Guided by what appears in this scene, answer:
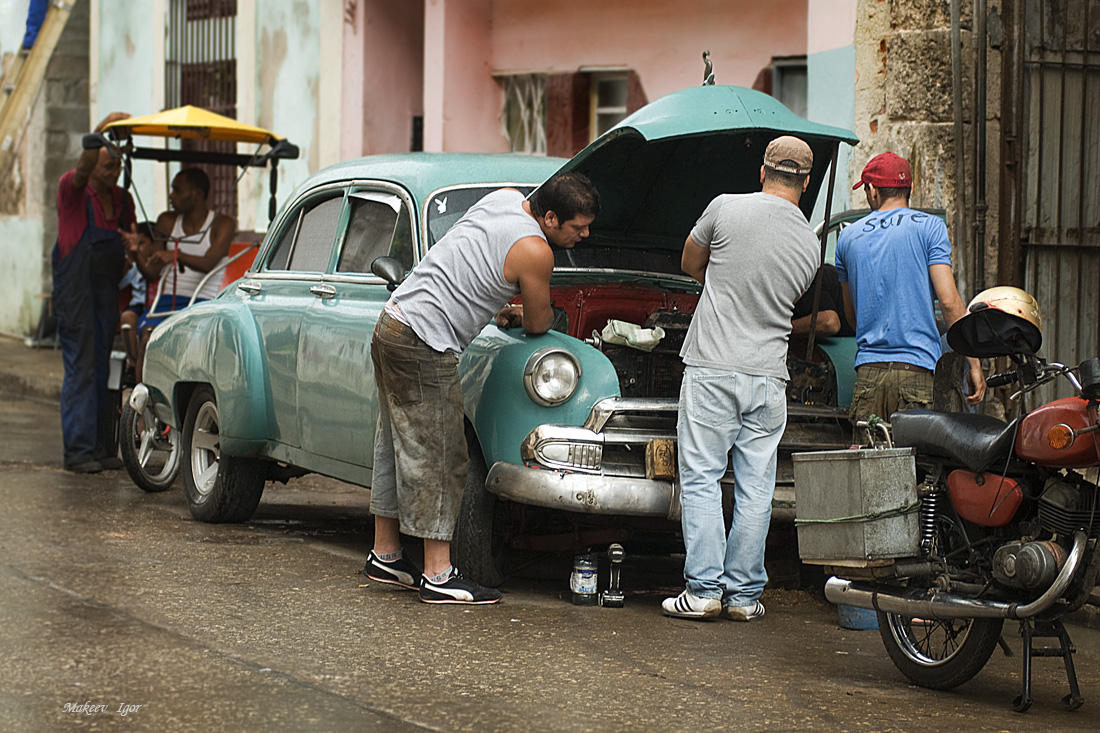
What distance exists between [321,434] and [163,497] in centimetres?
238

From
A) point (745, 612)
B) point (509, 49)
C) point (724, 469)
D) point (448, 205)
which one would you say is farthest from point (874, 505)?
point (509, 49)

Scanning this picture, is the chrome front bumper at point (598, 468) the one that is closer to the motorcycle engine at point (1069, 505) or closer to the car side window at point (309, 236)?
the motorcycle engine at point (1069, 505)

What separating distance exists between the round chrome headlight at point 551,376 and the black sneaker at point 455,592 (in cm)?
82

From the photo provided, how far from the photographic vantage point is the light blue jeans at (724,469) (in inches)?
240

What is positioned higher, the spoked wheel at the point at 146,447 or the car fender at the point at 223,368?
the car fender at the point at 223,368

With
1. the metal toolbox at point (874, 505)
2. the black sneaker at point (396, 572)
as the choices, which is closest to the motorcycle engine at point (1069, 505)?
the metal toolbox at point (874, 505)

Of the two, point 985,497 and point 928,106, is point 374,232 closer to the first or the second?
point 985,497

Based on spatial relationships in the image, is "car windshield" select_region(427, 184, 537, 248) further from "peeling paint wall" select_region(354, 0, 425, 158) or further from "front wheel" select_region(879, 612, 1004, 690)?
"peeling paint wall" select_region(354, 0, 425, 158)

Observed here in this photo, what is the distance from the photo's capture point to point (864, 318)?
6500 mm

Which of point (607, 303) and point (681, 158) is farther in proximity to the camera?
point (607, 303)

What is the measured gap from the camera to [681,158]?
23.1 ft

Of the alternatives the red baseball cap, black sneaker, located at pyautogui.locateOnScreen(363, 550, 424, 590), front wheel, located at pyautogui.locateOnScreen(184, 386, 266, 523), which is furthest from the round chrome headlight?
front wheel, located at pyautogui.locateOnScreen(184, 386, 266, 523)

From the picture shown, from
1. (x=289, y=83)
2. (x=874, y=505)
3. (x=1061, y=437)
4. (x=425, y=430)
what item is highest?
(x=289, y=83)

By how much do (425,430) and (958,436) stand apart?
2.16m
